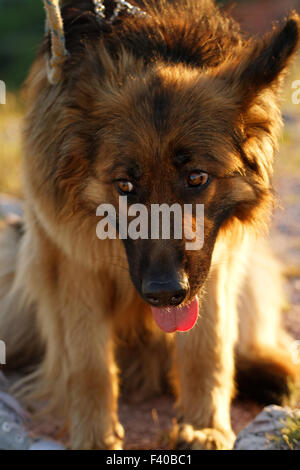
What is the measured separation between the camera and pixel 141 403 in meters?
4.21

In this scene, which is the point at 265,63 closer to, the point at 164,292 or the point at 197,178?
the point at 197,178

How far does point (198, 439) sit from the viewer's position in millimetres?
3387

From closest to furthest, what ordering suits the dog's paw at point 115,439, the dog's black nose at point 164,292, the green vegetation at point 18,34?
1. the dog's black nose at point 164,292
2. the dog's paw at point 115,439
3. the green vegetation at point 18,34

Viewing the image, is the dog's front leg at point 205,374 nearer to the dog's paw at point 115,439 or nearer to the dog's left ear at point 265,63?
the dog's paw at point 115,439

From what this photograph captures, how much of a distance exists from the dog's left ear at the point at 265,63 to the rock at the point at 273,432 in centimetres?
153

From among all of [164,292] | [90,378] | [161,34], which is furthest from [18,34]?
[164,292]

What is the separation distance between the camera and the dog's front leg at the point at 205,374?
11.7 ft

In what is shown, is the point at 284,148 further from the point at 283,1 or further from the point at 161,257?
the point at 283,1

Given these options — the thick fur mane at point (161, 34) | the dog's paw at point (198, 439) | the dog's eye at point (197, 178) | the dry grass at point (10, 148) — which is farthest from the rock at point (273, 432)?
the dry grass at point (10, 148)

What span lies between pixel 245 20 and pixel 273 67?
3.55 ft

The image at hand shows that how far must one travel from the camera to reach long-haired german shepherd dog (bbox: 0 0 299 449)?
2980 mm

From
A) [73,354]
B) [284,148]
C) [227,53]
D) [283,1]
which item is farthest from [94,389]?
[283,1]

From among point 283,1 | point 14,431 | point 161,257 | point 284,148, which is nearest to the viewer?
point 161,257
